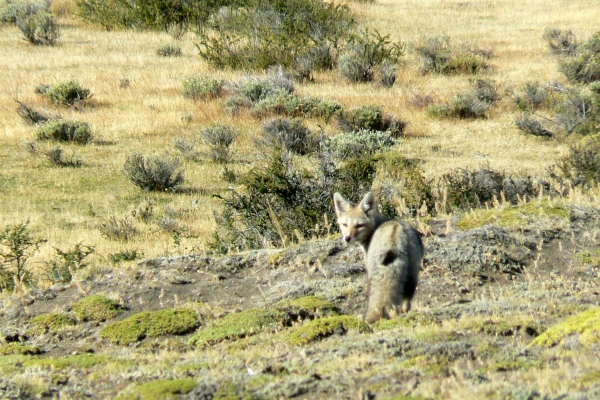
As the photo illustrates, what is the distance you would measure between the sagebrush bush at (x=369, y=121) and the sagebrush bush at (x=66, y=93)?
26.4 feet

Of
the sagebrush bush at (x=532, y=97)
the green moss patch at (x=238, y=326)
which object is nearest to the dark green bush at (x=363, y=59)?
the sagebrush bush at (x=532, y=97)

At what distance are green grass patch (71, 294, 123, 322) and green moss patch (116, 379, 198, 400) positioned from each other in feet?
11.1

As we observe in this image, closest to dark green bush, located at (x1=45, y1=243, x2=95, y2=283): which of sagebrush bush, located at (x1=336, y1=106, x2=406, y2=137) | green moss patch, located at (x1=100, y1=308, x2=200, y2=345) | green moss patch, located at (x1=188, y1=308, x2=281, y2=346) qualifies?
green moss patch, located at (x1=100, y1=308, x2=200, y2=345)

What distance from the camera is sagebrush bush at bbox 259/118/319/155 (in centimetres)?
2175

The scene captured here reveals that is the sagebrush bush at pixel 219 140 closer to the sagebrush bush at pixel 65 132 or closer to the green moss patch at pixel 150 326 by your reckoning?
the sagebrush bush at pixel 65 132

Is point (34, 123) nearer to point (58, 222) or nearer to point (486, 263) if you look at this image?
point (58, 222)

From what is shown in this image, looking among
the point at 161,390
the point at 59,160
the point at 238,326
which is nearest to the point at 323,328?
the point at 238,326

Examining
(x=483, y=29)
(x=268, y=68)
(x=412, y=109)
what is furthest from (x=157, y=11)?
(x=412, y=109)

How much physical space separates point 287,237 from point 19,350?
Result: 203 inches

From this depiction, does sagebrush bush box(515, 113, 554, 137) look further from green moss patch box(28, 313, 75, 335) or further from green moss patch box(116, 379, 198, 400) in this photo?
green moss patch box(116, 379, 198, 400)

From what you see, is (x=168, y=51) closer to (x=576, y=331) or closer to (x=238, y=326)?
(x=238, y=326)

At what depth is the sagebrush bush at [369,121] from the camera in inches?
918

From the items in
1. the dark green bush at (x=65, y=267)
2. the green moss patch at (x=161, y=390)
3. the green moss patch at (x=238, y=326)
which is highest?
the green moss patch at (x=161, y=390)

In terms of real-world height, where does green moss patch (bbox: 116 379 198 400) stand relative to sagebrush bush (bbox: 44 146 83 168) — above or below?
above
